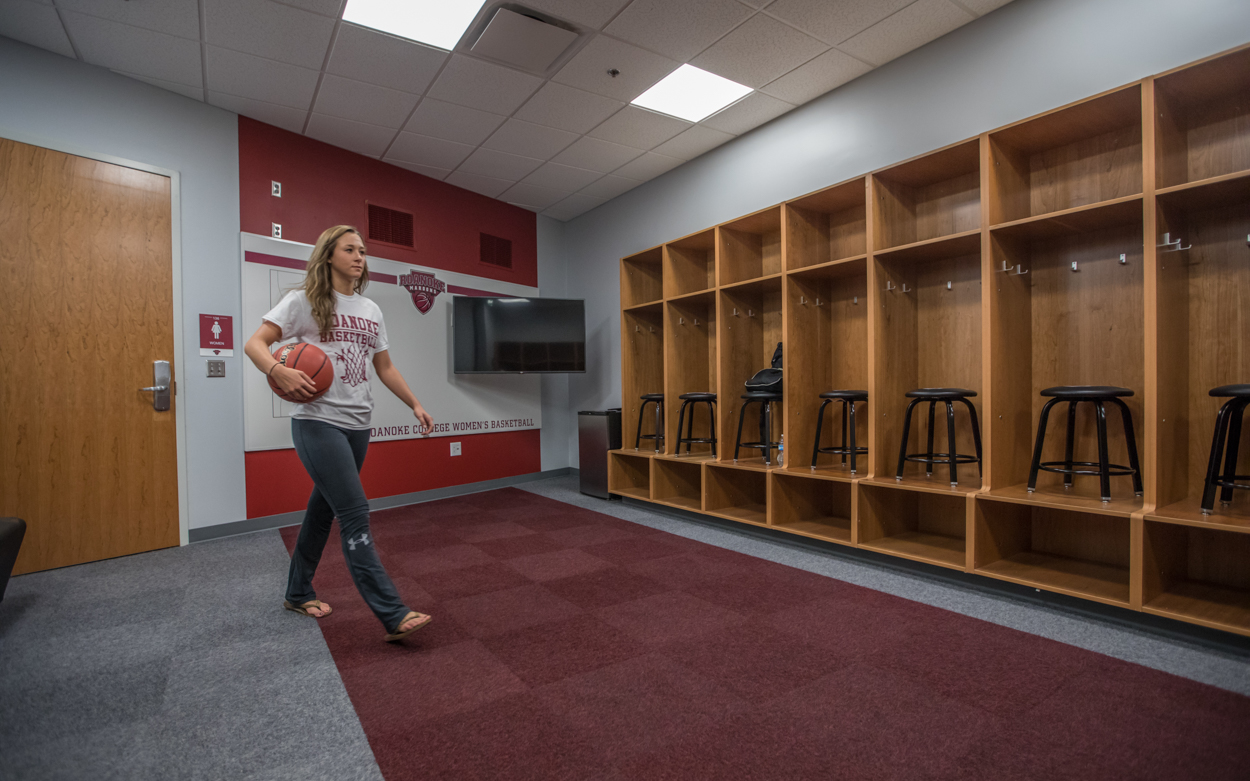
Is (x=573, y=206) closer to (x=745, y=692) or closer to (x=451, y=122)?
(x=451, y=122)

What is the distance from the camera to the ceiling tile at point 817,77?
11.1ft

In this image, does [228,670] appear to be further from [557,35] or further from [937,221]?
[937,221]

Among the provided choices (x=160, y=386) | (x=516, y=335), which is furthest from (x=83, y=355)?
(x=516, y=335)

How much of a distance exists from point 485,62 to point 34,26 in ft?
7.45

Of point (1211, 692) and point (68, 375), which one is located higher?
point (68, 375)

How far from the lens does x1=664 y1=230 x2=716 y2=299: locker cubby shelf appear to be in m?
4.37

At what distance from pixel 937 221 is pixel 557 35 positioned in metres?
2.37

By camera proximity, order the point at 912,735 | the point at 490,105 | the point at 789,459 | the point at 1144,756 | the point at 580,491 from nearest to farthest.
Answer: the point at 1144,756 → the point at 912,735 → the point at 789,459 → the point at 490,105 → the point at 580,491

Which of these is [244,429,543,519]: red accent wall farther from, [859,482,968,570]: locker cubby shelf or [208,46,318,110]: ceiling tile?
[859,482,968,570]: locker cubby shelf

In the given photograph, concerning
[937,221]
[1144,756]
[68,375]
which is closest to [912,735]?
[1144,756]

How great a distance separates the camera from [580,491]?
5.30 meters

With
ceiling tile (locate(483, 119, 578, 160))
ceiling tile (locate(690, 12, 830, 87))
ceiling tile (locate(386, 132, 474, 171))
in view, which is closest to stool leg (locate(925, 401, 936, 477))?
ceiling tile (locate(690, 12, 830, 87))

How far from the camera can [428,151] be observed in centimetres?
461

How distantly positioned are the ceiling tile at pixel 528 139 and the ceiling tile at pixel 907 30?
82.0 inches
